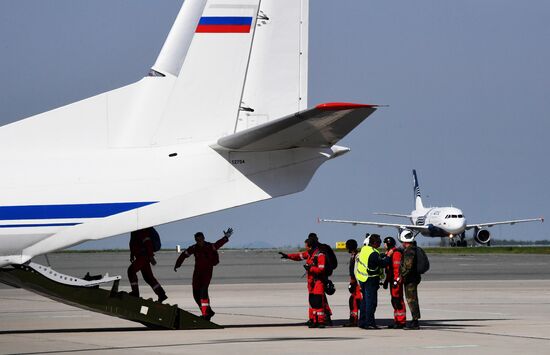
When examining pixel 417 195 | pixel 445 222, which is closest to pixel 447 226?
pixel 445 222

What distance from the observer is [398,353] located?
1605cm

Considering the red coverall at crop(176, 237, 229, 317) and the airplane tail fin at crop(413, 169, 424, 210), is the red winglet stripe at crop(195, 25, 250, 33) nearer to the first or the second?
the red coverall at crop(176, 237, 229, 317)

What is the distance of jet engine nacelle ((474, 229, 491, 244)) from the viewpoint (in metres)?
91.4

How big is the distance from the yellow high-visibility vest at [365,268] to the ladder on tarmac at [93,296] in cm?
341

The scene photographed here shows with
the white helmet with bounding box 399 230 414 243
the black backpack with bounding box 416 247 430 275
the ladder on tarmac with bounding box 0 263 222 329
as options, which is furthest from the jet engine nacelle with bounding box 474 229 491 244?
the ladder on tarmac with bounding box 0 263 222 329

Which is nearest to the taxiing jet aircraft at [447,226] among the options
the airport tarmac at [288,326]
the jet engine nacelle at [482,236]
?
the jet engine nacelle at [482,236]

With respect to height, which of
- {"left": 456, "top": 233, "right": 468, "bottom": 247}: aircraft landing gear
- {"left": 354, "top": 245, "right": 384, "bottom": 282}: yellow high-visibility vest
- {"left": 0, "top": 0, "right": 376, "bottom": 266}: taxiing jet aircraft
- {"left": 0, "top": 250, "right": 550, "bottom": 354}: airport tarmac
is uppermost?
{"left": 456, "top": 233, "right": 468, "bottom": 247}: aircraft landing gear

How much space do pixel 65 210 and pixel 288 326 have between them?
589 cm

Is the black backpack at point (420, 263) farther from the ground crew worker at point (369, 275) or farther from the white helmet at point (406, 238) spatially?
the ground crew worker at point (369, 275)

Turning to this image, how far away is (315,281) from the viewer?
2028 centimetres

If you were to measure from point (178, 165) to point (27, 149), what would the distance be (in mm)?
2502

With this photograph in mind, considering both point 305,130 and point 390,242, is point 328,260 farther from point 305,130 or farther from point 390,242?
point 305,130

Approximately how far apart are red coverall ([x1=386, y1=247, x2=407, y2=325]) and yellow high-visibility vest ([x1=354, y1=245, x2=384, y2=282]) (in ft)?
0.79

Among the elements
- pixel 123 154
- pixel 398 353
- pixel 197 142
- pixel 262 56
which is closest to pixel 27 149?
pixel 123 154
